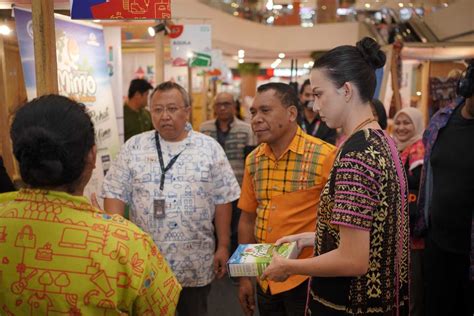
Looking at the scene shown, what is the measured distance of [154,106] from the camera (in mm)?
2559

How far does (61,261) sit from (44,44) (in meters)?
1.14

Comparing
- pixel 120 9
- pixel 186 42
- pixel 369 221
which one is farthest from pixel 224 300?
pixel 186 42

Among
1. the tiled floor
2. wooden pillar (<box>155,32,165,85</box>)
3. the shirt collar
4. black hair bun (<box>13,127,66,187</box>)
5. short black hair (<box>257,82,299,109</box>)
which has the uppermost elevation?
wooden pillar (<box>155,32,165,85</box>)

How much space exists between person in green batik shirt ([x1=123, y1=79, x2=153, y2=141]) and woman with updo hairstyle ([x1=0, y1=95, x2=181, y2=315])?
4780mm

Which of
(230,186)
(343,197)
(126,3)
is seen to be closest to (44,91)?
(126,3)

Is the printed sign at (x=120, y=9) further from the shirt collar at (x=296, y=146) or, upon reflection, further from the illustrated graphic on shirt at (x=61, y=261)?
the illustrated graphic on shirt at (x=61, y=261)

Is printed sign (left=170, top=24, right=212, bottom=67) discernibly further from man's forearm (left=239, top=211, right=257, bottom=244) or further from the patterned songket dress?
the patterned songket dress

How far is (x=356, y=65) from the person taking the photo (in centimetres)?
155

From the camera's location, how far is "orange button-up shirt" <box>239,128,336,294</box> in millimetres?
2211

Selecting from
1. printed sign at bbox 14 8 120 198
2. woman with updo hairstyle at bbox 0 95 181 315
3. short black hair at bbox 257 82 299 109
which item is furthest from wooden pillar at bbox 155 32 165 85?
woman with updo hairstyle at bbox 0 95 181 315

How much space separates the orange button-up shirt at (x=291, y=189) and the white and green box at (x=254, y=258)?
32 cm

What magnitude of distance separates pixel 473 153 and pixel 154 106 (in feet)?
5.55

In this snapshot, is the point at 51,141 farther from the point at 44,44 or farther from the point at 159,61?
the point at 159,61

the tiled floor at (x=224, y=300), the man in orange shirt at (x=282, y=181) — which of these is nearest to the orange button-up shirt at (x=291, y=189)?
the man in orange shirt at (x=282, y=181)
